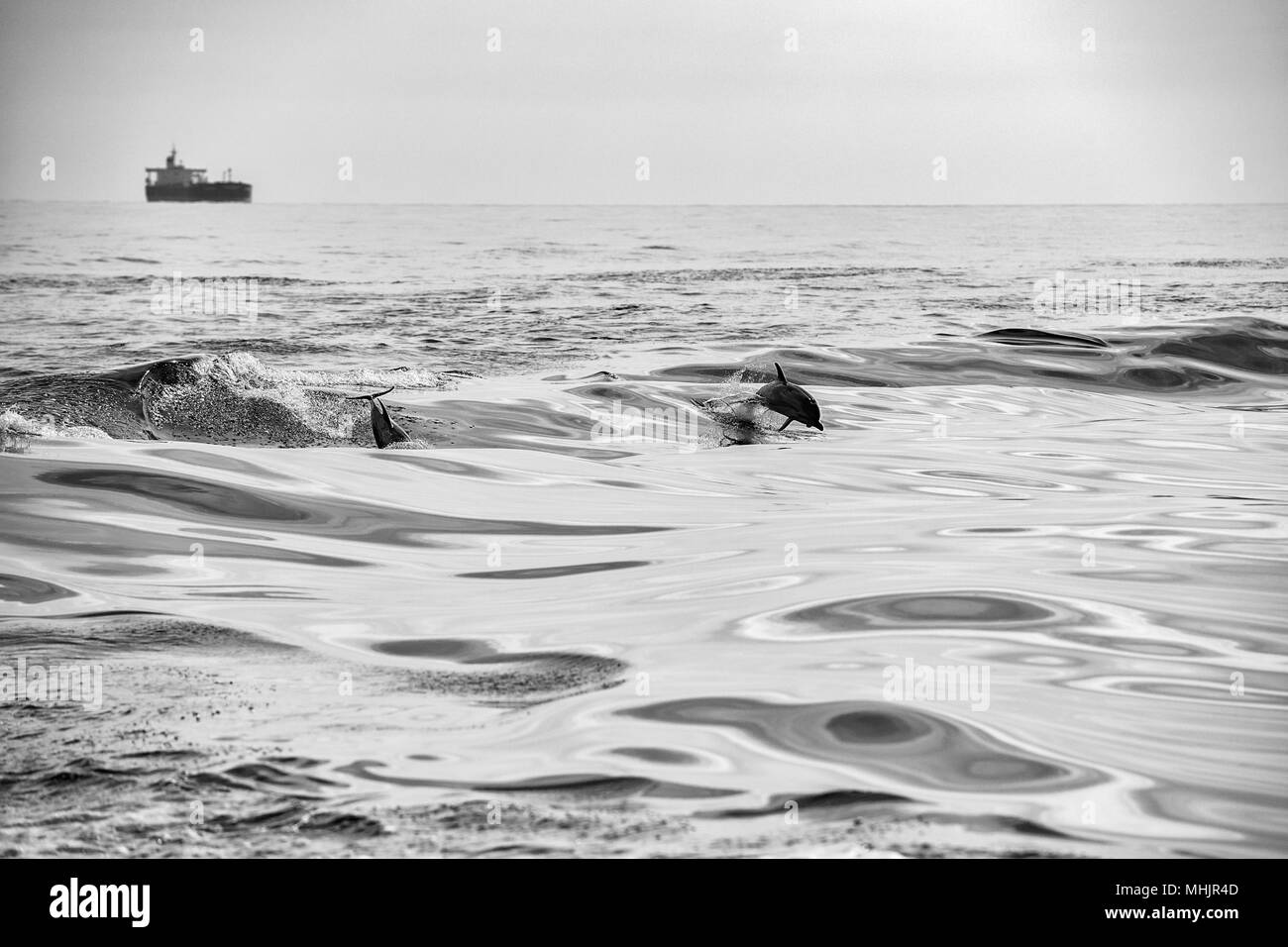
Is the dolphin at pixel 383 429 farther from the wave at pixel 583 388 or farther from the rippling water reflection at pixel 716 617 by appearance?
the rippling water reflection at pixel 716 617

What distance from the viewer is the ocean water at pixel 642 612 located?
3361 mm

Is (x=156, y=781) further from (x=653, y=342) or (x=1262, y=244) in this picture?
(x=1262, y=244)

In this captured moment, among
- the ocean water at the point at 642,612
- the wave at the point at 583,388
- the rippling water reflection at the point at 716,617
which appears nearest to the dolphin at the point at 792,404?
the wave at the point at 583,388

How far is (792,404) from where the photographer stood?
10953 millimetres

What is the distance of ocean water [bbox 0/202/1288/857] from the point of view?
3361mm

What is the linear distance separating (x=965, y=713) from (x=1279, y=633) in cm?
172

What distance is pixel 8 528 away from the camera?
655cm

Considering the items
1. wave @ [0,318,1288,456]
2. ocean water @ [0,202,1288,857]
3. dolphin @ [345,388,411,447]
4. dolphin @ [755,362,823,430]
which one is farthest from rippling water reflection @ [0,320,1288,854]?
wave @ [0,318,1288,456]

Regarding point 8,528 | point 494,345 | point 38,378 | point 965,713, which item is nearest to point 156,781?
point 965,713

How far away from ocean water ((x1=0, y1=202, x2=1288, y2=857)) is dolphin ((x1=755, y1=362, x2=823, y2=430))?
374 millimetres

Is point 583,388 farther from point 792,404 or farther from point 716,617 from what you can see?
point 716,617

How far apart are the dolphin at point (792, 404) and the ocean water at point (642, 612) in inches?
14.7

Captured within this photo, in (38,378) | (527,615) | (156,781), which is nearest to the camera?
(156,781)

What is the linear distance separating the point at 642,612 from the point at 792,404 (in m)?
5.85
